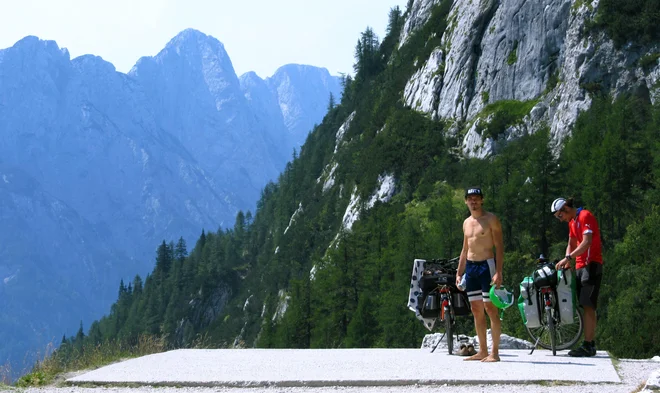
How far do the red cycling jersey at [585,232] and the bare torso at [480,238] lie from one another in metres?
1.82

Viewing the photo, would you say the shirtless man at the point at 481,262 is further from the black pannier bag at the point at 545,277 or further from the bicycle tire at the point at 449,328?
the bicycle tire at the point at 449,328

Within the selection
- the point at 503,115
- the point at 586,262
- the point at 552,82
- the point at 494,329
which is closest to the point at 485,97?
the point at 503,115

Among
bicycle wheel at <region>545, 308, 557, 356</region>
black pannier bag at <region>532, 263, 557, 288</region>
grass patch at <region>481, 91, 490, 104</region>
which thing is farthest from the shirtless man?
grass patch at <region>481, 91, 490, 104</region>

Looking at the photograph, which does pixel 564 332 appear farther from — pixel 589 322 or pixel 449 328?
pixel 449 328

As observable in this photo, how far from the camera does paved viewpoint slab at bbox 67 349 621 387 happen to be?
10.1 metres

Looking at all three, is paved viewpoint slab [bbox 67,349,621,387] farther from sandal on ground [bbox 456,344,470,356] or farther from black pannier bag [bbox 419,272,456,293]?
black pannier bag [bbox 419,272,456,293]

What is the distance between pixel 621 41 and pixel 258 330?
67.3 m

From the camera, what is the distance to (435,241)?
69.7m

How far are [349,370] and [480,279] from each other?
2.36 m

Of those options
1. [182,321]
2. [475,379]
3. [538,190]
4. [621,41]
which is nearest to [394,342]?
[538,190]

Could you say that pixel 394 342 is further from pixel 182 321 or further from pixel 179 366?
pixel 182 321

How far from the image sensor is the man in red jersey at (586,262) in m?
12.7

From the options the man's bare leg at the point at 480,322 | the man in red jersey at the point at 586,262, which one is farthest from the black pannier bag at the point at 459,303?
the man in red jersey at the point at 586,262

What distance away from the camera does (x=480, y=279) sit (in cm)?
1191
